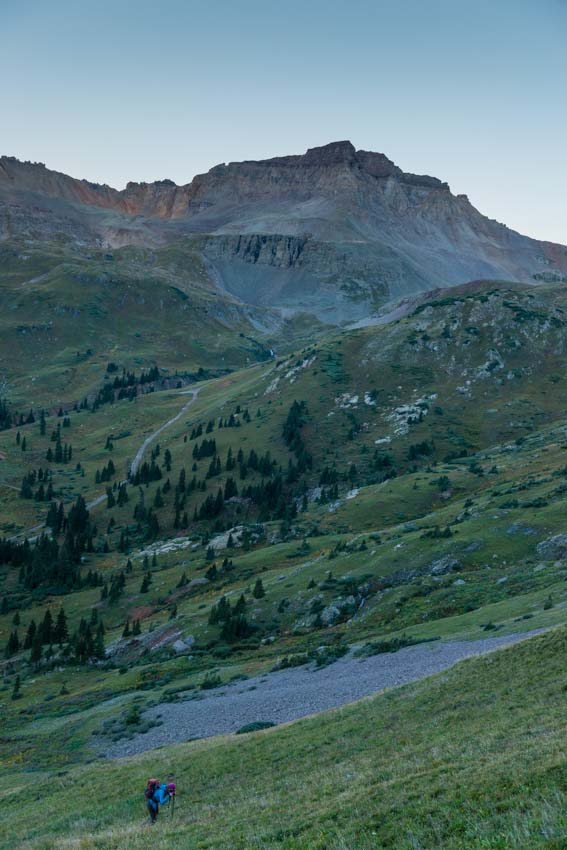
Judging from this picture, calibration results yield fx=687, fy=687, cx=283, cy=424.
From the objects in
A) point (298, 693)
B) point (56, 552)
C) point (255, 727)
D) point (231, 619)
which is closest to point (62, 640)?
point (231, 619)

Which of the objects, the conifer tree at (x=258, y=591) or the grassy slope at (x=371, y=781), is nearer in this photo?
the grassy slope at (x=371, y=781)

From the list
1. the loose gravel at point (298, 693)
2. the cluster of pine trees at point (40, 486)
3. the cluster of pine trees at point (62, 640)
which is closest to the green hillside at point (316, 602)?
the cluster of pine trees at point (62, 640)

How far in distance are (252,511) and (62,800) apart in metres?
114

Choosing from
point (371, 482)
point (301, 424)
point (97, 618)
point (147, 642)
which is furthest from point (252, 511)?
point (147, 642)

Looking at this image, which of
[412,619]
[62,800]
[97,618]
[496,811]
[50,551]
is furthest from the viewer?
[50,551]

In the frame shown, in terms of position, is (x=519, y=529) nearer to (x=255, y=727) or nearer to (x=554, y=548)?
(x=554, y=548)

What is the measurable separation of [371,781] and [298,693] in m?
26.5

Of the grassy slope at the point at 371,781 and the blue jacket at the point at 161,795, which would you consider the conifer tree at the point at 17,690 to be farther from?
the blue jacket at the point at 161,795

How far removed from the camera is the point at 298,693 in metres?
47.5

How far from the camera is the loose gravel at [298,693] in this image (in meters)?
43.4

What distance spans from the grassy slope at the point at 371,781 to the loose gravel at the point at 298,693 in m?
5.60

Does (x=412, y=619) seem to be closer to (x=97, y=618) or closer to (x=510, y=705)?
(x=510, y=705)

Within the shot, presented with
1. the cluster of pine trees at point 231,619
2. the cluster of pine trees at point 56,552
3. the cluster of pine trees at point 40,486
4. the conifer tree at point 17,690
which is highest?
the cluster of pine trees at point 231,619

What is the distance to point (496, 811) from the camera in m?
16.1
